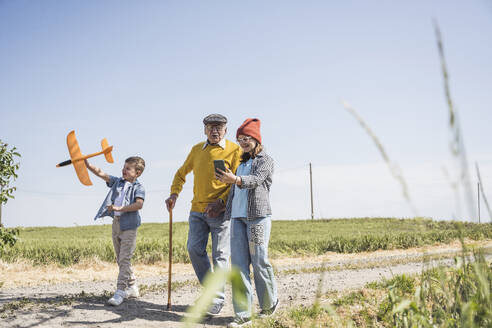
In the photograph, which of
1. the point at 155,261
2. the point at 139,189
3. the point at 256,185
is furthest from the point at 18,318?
the point at 155,261

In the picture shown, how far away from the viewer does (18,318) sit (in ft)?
16.9

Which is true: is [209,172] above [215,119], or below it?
below

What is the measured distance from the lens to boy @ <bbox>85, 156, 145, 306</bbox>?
603 cm

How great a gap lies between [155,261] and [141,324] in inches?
278

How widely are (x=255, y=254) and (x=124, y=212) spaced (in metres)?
2.34

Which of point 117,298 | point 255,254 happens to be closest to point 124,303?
point 117,298

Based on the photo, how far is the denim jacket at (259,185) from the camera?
15.3ft

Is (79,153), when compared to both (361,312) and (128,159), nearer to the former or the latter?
(128,159)

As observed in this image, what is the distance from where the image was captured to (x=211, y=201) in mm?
5523

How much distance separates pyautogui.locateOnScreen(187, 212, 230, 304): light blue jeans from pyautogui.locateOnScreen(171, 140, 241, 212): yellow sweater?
7.5 inches

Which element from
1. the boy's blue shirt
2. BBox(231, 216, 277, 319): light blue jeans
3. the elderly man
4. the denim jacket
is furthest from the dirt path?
the boy's blue shirt

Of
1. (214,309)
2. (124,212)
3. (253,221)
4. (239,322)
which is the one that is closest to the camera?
(239,322)

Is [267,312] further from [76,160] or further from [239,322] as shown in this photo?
[76,160]

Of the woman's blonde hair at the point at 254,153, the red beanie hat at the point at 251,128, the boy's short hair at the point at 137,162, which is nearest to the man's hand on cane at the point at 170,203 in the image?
the boy's short hair at the point at 137,162
